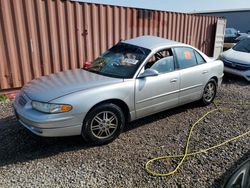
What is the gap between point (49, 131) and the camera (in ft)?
10.7

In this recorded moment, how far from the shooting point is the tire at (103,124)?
137 inches

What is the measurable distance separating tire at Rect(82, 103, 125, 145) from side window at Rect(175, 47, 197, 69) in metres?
1.64

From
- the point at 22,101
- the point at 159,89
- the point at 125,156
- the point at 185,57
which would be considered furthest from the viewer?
the point at 185,57

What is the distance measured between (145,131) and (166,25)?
5466 mm

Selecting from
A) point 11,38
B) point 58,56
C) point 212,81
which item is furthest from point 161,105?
point 11,38

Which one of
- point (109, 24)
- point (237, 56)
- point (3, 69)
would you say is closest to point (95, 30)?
point (109, 24)

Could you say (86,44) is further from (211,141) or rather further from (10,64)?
(211,141)

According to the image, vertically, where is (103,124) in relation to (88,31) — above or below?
below

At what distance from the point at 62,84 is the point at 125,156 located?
4.60 feet

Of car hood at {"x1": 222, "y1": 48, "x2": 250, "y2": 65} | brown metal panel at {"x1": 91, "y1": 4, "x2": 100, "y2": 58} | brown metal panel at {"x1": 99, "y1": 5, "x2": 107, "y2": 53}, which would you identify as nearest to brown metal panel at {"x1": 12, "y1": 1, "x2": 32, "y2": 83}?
brown metal panel at {"x1": 91, "y1": 4, "x2": 100, "y2": 58}

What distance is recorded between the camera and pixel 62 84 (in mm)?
3617

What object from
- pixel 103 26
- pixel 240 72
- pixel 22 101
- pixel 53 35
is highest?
pixel 103 26

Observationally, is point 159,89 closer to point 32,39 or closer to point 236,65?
point 32,39

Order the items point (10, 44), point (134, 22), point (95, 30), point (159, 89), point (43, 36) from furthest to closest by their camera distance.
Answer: point (134, 22) → point (95, 30) → point (43, 36) → point (10, 44) → point (159, 89)
